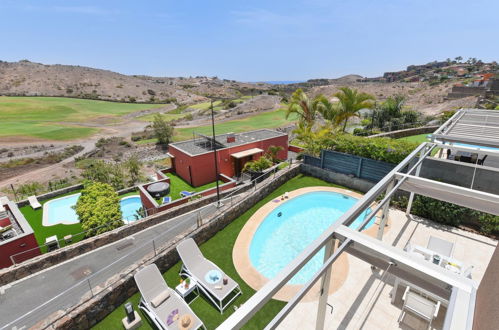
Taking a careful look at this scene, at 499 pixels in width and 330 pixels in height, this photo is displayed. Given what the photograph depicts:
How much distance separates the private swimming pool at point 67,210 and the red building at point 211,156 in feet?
14.7

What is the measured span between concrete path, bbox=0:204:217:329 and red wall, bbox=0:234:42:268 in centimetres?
144

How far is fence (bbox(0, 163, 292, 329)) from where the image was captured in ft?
24.0

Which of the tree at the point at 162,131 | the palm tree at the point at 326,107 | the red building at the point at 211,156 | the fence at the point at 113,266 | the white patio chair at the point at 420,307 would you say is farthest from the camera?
the tree at the point at 162,131

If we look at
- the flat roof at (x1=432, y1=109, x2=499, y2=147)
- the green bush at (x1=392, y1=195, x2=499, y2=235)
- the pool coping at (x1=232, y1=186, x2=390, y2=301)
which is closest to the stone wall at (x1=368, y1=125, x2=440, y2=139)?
the flat roof at (x1=432, y1=109, x2=499, y2=147)

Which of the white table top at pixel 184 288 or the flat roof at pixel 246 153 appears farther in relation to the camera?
the flat roof at pixel 246 153

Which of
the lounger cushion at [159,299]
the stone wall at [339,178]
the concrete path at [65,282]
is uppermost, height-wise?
the stone wall at [339,178]

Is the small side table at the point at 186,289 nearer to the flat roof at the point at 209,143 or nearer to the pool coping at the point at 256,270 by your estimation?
the pool coping at the point at 256,270

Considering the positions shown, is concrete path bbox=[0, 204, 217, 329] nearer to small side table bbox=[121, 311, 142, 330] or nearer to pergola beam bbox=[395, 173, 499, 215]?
small side table bbox=[121, 311, 142, 330]

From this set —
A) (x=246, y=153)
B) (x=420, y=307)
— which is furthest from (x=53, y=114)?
(x=420, y=307)

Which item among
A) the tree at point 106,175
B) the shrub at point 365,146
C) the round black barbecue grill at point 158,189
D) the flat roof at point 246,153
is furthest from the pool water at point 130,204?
the shrub at point 365,146

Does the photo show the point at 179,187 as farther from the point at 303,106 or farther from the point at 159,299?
the point at 303,106

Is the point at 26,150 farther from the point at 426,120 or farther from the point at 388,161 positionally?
the point at 426,120

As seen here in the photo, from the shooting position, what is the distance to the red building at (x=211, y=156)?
17984 millimetres

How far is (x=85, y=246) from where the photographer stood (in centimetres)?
1126
